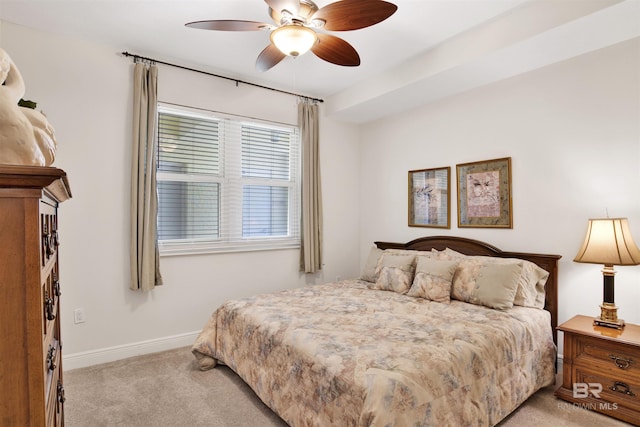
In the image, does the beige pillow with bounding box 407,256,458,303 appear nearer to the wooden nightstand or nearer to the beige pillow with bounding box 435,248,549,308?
the beige pillow with bounding box 435,248,549,308

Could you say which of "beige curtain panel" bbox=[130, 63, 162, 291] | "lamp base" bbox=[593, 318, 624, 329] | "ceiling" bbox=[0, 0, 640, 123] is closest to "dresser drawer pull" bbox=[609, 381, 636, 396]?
"lamp base" bbox=[593, 318, 624, 329]

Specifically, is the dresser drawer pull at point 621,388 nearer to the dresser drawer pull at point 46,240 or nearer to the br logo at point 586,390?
the br logo at point 586,390

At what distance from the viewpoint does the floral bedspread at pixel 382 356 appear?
1.58m

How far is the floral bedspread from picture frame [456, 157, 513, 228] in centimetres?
95

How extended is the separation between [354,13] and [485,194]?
213cm

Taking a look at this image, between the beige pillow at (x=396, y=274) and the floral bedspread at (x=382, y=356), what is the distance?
0.25 m

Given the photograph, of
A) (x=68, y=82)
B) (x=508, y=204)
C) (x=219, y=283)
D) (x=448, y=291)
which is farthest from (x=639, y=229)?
(x=68, y=82)

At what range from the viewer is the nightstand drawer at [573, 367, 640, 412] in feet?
6.81

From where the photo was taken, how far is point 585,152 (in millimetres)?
2734

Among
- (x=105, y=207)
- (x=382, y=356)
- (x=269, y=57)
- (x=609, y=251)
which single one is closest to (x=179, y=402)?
(x=382, y=356)

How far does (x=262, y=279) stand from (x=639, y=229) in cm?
327

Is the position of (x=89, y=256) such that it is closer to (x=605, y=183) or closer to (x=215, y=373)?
(x=215, y=373)

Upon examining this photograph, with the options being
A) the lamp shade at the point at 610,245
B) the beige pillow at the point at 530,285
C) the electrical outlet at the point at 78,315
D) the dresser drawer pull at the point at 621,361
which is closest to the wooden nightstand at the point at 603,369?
the dresser drawer pull at the point at 621,361

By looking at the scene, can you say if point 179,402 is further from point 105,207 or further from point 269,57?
point 269,57
